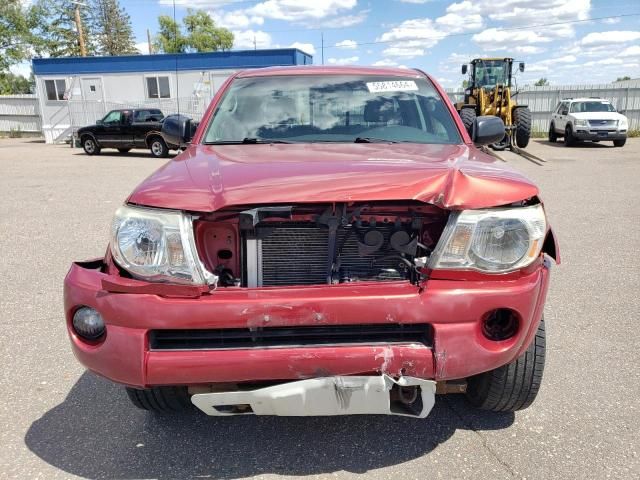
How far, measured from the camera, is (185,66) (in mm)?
24906

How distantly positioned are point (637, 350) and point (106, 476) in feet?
10.6

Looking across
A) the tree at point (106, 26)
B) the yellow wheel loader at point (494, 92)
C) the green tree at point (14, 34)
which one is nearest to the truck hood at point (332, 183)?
the yellow wheel loader at point (494, 92)

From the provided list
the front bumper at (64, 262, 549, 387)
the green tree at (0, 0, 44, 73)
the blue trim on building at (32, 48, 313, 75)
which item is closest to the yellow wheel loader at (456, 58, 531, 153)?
the blue trim on building at (32, 48, 313, 75)

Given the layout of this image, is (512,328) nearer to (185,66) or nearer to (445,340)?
(445,340)

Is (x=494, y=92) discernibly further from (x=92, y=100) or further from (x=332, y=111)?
(x=92, y=100)

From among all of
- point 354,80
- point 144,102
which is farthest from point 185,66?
point 354,80

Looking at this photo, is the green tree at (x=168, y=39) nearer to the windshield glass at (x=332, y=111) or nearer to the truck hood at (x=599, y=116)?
the truck hood at (x=599, y=116)

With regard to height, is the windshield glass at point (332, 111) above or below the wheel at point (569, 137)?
above

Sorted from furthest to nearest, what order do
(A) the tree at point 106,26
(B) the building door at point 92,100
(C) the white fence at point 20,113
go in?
(A) the tree at point 106,26
(C) the white fence at point 20,113
(B) the building door at point 92,100

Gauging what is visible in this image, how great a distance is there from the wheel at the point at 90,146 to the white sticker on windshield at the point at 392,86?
18.2 metres

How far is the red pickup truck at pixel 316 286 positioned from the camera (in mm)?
1971

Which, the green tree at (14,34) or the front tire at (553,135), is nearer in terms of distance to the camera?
the front tire at (553,135)

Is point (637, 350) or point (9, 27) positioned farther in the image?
point (9, 27)

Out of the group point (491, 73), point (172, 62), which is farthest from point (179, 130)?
point (172, 62)
